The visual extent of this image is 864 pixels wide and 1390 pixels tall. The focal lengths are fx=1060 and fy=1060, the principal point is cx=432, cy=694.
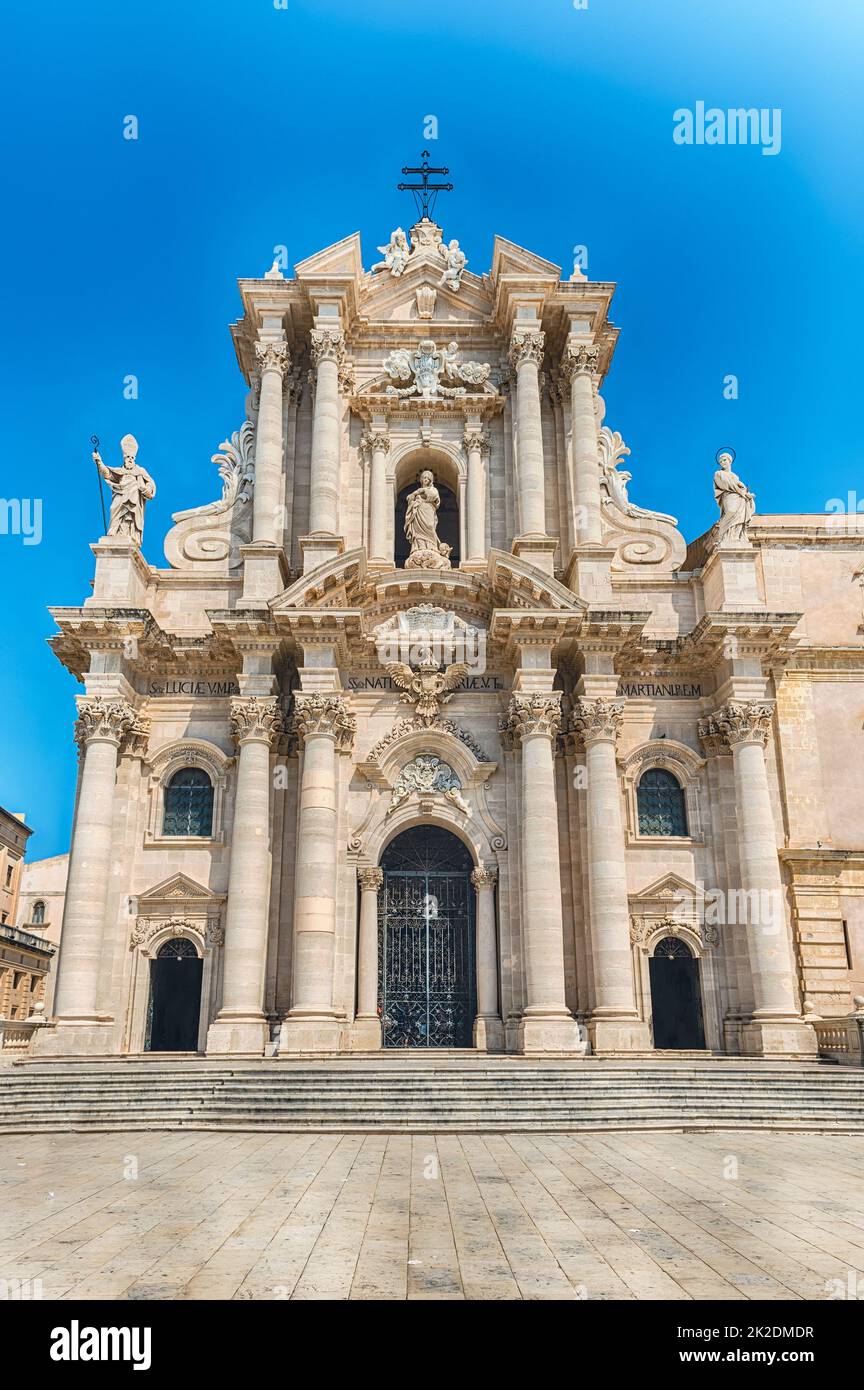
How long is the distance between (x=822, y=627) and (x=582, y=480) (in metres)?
7.05

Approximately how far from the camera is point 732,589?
25156 millimetres

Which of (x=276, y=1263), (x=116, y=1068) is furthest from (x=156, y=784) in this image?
(x=276, y=1263)

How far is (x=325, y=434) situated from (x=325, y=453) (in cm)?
54

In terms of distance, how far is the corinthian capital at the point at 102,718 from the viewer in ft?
77.2

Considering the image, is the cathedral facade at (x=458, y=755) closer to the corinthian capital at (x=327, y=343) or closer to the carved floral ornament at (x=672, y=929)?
the carved floral ornament at (x=672, y=929)

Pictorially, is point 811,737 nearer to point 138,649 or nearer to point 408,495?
point 408,495

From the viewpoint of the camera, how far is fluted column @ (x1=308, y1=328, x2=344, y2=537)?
25938 millimetres

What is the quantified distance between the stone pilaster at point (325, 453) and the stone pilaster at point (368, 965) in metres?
7.51

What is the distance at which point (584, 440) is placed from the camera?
27188 mm

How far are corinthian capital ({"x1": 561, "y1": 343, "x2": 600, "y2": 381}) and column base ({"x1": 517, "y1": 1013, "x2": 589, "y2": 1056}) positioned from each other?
638 inches

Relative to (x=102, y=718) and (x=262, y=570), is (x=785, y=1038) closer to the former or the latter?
(x=262, y=570)

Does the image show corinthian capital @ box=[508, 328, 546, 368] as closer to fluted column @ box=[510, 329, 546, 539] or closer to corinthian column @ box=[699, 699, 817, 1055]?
fluted column @ box=[510, 329, 546, 539]

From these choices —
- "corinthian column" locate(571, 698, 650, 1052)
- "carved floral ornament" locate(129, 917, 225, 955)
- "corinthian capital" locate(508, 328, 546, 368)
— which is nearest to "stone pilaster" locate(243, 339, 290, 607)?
"corinthian capital" locate(508, 328, 546, 368)

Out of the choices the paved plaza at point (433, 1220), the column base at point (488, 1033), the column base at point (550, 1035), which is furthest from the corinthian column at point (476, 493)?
the paved plaza at point (433, 1220)
